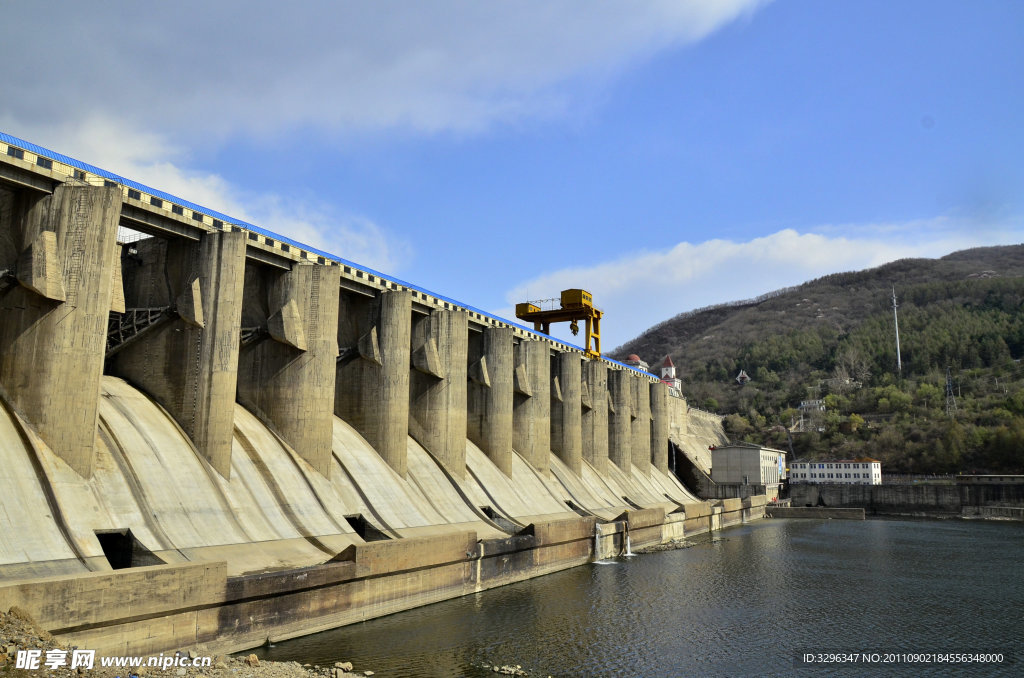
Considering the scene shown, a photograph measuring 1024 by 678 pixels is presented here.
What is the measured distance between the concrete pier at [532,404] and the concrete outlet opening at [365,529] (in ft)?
78.5

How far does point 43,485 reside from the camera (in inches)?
826

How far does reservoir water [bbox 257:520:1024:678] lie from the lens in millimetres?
21891

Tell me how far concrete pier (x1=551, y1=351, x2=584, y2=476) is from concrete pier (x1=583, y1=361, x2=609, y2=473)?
14.8ft

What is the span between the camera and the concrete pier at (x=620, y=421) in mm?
73438

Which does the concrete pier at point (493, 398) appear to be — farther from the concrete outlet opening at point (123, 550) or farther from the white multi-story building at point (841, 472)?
the white multi-story building at point (841, 472)

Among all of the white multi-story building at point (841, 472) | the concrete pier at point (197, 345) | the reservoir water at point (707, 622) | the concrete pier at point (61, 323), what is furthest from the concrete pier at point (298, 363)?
the white multi-story building at point (841, 472)

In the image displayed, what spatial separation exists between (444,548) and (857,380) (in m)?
163

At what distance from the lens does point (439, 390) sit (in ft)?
143

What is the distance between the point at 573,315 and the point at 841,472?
2271 inches

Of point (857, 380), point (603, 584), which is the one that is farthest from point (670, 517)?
point (857, 380)

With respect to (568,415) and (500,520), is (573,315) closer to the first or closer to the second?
(568,415)

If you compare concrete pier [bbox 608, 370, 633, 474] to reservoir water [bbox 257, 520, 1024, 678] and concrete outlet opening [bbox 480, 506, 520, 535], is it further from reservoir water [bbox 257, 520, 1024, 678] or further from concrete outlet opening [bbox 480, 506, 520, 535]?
concrete outlet opening [bbox 480, 506, 520, 535]

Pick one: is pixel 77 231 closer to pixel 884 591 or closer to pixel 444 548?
pixel 444 548

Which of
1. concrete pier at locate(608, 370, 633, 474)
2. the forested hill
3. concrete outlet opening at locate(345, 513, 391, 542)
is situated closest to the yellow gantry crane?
concrete pier at locate(608, 370, 633, 474)
